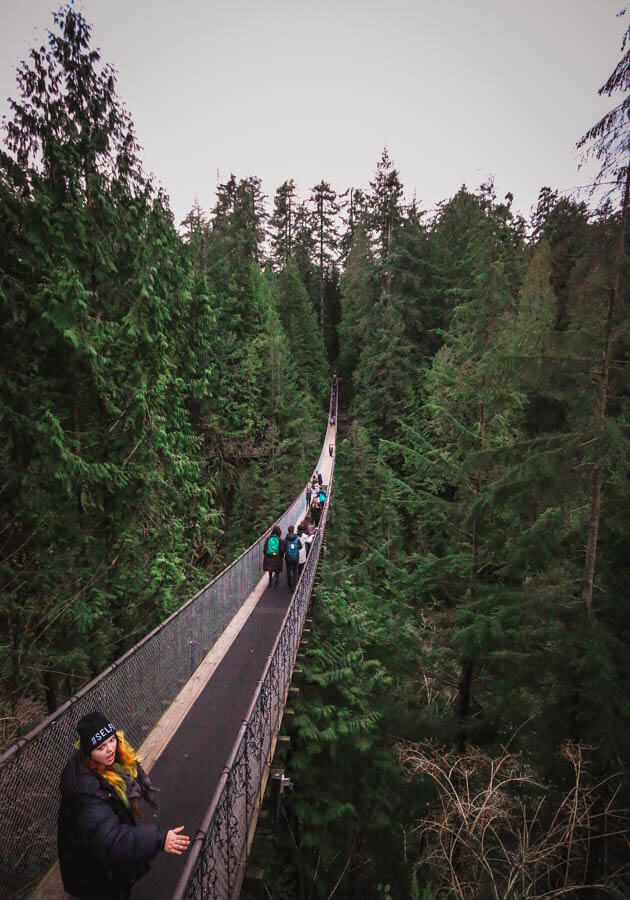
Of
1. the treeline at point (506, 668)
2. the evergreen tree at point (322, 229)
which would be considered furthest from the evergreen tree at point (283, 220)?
A: the treeline at point (506, 668)

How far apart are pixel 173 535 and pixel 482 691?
8.52 meters

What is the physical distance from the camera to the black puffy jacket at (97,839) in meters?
2.24

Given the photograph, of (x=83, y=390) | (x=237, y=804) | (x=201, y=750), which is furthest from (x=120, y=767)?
(x=83, y=390)

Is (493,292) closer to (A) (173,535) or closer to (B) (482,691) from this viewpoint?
(A) (173,535)

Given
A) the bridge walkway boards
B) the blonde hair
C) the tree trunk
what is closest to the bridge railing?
the bridge walkway boards

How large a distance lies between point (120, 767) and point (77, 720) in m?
1.44

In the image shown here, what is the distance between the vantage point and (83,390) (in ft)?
22.9

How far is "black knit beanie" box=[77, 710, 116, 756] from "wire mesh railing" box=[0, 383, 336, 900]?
3.33 feet

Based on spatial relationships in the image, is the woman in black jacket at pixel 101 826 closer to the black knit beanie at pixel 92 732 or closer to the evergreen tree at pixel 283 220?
the black knit beanie at pixel 92 732

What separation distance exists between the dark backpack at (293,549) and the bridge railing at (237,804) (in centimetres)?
318

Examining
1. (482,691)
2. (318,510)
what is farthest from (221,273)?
(482,691)

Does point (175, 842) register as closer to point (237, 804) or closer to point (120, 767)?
point (120, 767)

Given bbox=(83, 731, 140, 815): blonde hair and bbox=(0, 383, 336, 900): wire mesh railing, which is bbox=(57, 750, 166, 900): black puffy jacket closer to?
bbox=(83, 731, 140, 815): blonde hair

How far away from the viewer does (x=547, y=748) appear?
6.16 meters
